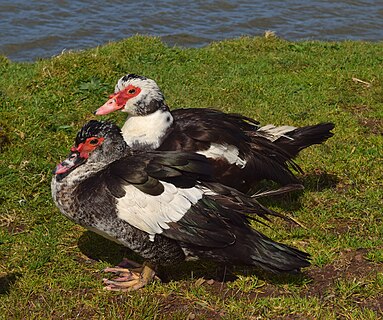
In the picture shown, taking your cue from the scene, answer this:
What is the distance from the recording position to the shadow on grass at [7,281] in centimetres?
410

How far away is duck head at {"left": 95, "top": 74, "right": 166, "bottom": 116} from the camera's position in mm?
4980

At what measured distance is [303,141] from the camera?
5371 mm

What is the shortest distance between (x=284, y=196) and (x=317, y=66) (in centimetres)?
398

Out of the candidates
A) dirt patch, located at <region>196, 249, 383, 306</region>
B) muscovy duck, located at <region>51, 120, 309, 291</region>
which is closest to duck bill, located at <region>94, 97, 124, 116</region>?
muscovy duck, located at <region>51, 120, 309, 291</region>

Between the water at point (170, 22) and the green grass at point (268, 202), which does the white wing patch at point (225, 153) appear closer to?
the green grass at point (268, 202)

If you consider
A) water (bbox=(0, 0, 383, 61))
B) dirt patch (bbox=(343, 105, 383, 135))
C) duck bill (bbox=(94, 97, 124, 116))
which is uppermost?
duck bill (bbox=(94, 97, 124, 116))

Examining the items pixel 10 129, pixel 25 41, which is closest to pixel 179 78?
pixel 10 129

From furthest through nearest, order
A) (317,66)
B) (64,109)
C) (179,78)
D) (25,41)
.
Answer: (25,41) < (317,66) < (179,78) < (64,109)

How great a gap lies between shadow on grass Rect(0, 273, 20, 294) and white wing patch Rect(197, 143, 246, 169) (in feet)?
5.35

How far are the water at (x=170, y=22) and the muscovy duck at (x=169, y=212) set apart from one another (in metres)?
8.32

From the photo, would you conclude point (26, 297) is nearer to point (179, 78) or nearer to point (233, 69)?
point (179, 78)

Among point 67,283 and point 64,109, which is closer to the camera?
point 67,283

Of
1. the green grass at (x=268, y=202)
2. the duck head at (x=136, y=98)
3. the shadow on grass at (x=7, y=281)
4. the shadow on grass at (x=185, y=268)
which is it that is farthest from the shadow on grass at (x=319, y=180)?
the shadow on grass at (x=7, y=281)

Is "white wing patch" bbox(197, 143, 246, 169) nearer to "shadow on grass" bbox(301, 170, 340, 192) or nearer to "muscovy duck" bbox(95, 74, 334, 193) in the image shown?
"muscovy duck" bbox(95, 74, 334, 193)
